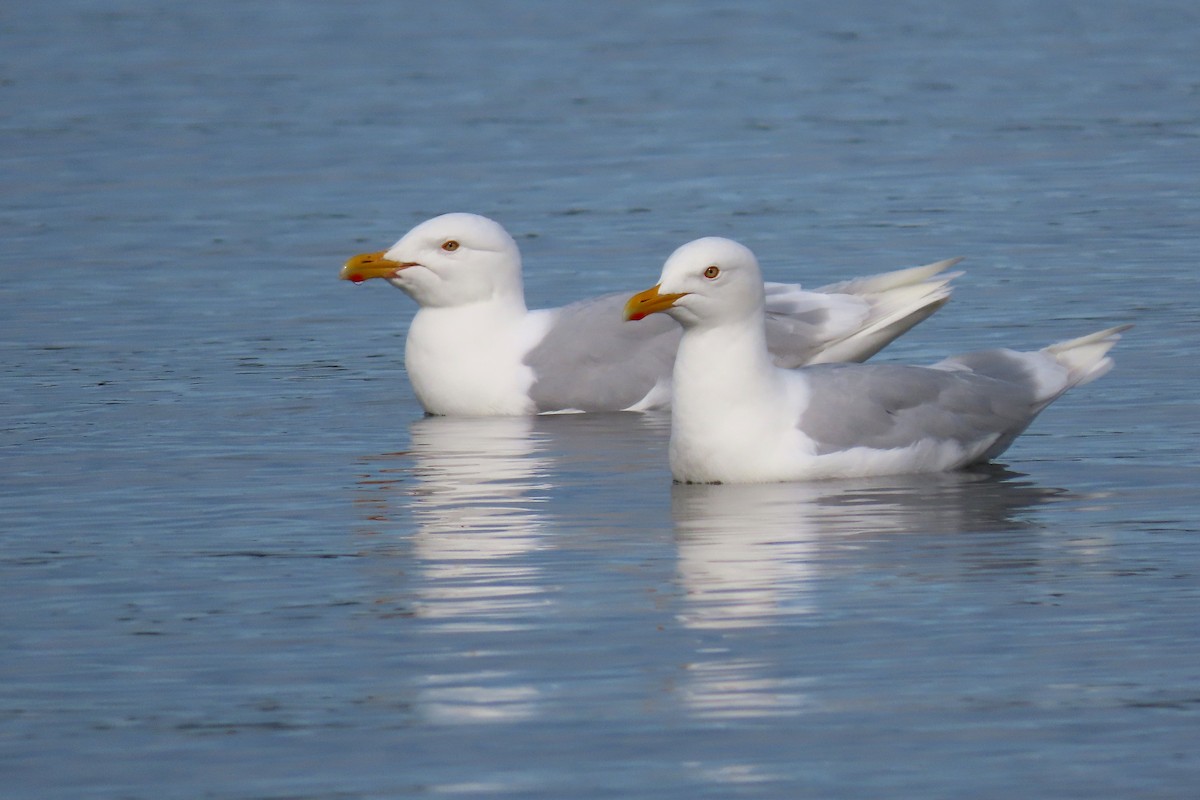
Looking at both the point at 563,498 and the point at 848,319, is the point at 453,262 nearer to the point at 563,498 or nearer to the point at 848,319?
the point at 848,319

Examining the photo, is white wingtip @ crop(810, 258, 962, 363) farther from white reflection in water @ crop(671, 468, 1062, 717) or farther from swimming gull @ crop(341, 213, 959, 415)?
white reflection in water @ crop(671, 468, 1062, 717)

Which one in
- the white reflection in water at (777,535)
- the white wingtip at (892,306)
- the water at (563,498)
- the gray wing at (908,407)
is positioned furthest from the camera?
the white wingtip at (892,306)

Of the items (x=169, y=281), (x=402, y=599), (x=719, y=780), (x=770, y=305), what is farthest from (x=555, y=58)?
(x=719, y=780)

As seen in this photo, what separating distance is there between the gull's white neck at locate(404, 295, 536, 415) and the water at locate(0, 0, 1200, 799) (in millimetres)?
291

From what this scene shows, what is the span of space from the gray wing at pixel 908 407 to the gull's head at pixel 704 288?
0.52 meters

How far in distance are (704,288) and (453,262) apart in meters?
3.21

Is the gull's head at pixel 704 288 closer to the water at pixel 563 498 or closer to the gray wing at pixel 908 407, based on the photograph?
the gray wing at pixel 908 407

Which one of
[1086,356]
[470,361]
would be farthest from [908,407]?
[470,361]

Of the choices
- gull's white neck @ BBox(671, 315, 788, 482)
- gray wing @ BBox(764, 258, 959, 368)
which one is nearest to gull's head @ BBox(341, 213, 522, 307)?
gray wing @ BBox(764, 258, 959, 368)

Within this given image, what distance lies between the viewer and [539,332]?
47.2ft

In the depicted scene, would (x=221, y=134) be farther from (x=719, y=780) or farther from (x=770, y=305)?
(x=719, y=780)

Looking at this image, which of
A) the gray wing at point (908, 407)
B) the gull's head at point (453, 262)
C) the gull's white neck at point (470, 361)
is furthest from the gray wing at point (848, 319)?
the gray wing at point (908, 407)

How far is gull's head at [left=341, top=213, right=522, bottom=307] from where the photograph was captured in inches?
564

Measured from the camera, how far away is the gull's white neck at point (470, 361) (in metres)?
14.2
